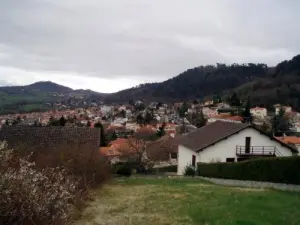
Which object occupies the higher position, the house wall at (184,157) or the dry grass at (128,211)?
the dry grass at (128,211)

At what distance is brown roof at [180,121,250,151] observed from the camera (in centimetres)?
3094

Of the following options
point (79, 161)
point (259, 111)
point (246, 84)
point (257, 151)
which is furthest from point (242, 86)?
point (79, 161)

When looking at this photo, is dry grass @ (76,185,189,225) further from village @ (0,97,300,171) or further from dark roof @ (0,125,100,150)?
dark roof @ (0,125,100,150)

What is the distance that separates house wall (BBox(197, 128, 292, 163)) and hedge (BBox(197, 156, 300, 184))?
5.25 m

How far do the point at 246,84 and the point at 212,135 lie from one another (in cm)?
12262

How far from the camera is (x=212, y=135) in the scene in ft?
108

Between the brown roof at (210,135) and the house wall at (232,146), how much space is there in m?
0.42

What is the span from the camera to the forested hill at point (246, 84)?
11793 centimetres

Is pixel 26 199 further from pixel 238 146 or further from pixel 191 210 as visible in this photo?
pixel 238 146

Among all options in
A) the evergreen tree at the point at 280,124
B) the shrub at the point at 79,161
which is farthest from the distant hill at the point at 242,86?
the shrub at the point at 79,161

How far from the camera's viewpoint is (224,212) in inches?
399

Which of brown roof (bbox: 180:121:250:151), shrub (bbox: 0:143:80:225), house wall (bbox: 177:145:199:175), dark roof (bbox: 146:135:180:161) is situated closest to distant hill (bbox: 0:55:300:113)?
→ dark roof (bbox: 146:135:180:161)

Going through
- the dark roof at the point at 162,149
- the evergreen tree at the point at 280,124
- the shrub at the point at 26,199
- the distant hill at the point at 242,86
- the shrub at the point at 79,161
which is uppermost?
the distant hill at the point at 242,86

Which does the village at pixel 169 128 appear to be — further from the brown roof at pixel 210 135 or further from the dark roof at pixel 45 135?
the dark roof at pixel 45 135
